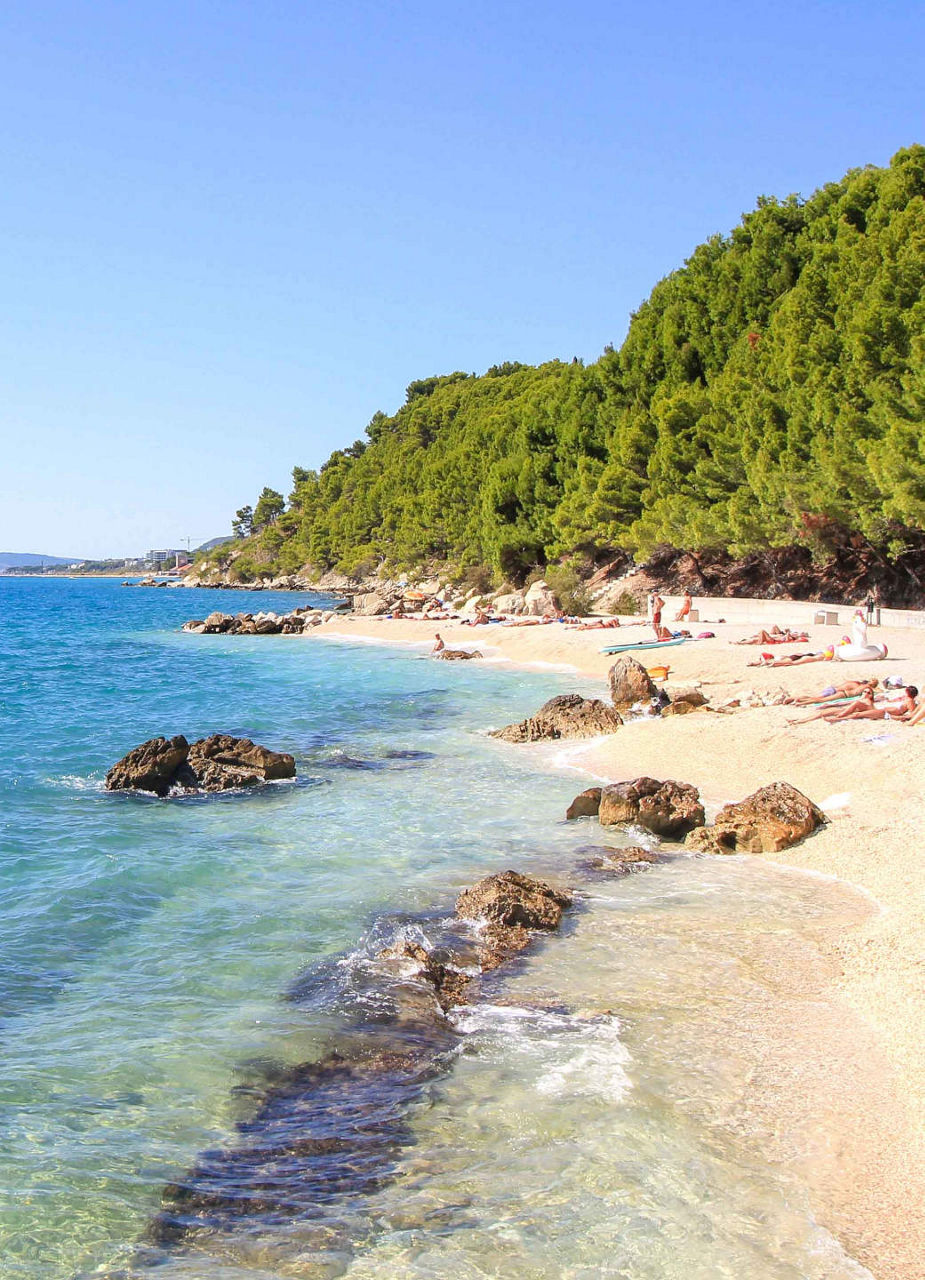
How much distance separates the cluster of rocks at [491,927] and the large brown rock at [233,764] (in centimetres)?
696

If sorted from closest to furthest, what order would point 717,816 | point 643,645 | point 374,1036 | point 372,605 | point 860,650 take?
1. point 374,1036
2. point 717,816
3. point 860,650
4. point 643,645
5. point 372,605

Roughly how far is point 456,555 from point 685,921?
73874mm

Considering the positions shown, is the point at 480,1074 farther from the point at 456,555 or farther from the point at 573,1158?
the point at 456,555

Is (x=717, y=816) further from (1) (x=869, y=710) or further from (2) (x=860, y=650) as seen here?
(2) (x=860, y=650)

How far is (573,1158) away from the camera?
5211mm

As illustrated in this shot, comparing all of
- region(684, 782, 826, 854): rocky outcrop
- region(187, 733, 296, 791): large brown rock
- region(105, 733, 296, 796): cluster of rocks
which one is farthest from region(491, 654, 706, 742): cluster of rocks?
region(684, 782, 826, 854): rocky outcrop

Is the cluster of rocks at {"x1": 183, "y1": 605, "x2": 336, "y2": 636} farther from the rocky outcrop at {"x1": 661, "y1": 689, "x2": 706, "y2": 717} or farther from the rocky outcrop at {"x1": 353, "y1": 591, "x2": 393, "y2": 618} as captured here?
the rocky outcrop at {"x1": 661, "y1": 689, "x2": 706, "y2": 717}

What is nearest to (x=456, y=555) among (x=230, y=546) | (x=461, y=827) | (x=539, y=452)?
(x=539, y=452)

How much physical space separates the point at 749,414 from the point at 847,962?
34950 mm

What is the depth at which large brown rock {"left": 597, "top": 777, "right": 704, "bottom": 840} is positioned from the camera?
1184 cm

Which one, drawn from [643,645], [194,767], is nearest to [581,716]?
Result: [194,767]

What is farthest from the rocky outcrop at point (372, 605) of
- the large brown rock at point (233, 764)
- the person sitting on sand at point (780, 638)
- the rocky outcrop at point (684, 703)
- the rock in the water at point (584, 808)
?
the rock in the water at point (584, 808)

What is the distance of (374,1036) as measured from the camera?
268 inches

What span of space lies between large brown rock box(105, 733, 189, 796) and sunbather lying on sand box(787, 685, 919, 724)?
32.2 feet
